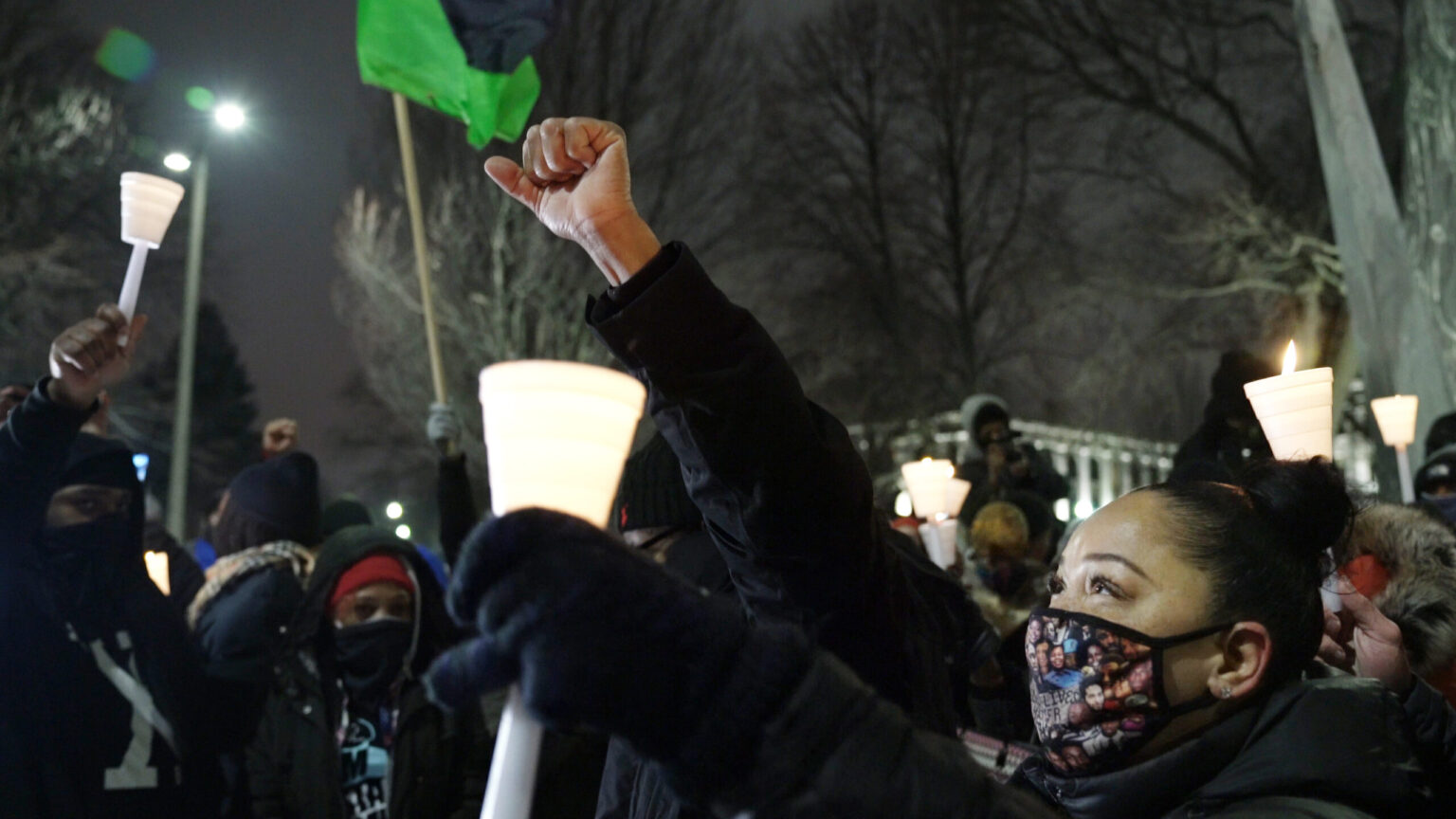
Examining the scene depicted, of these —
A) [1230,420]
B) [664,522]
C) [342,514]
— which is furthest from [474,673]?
[342,514]

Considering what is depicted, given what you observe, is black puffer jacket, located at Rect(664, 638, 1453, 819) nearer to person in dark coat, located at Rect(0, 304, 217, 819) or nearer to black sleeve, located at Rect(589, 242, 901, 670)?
black sleeve, located at Rect(589, 242, 901, 670)

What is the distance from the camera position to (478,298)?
19.7 metres

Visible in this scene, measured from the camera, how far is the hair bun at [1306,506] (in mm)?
1903

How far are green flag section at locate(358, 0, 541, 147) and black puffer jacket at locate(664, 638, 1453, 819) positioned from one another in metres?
5.28

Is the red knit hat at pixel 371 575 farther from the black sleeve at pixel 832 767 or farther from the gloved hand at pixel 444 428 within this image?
the black sleeve at pixel 832 767

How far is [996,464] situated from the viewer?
7.05 meters

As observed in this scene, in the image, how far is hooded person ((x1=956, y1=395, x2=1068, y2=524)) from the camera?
700 cm

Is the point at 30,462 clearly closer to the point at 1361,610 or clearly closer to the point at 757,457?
the point at 757,457

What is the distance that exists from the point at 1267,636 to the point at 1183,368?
22.0 meters

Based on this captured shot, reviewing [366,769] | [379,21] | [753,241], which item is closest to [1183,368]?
[753,241]

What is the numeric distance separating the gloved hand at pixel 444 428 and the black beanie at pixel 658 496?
11.9 feet

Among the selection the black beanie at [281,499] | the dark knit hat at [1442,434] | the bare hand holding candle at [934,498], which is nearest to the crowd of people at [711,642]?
the black beanie at [281,499]

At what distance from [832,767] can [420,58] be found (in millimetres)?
5888

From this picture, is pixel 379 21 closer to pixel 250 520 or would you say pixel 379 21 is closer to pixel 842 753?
pixel 250 520
